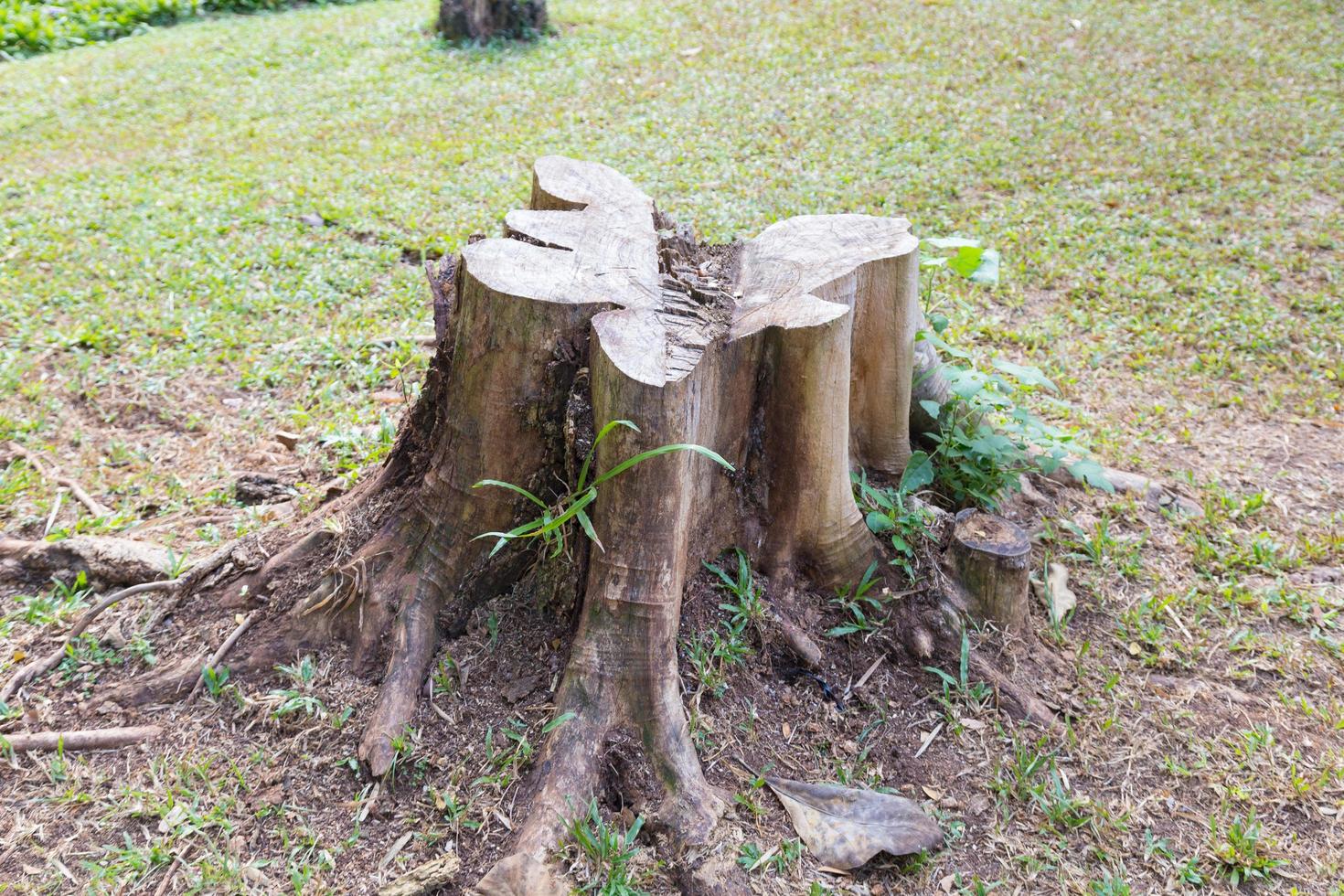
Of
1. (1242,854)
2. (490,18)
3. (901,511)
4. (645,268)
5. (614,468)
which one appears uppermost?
(490,18)

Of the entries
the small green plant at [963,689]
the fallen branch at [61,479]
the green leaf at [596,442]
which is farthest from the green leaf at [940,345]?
the fallen branch at [61,479]

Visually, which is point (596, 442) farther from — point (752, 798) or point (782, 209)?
point (782, 209)

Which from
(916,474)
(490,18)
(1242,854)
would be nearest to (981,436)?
(916,474)

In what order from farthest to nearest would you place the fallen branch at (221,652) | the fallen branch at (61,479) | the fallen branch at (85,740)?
1. the fallen branch at (61,479)
2. the fallen branch at (221,652)
3. the fallen branch at (85,740)

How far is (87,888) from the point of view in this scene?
6.70ft

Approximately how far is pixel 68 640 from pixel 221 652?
0.48m

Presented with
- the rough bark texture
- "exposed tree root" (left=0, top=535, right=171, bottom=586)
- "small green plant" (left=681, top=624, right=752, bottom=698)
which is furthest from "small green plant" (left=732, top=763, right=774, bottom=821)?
the rough bark texture

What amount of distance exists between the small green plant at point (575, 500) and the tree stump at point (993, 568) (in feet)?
2.86

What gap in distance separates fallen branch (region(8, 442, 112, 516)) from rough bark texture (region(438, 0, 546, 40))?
6540mm

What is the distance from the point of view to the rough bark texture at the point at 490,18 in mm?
8883

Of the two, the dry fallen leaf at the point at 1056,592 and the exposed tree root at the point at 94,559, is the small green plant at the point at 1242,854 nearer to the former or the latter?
the dry fallen leaf at the point at 1056,592

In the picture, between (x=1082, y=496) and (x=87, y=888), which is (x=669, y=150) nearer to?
(x=1082, y=496)

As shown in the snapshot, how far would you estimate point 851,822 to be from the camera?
2201 mm

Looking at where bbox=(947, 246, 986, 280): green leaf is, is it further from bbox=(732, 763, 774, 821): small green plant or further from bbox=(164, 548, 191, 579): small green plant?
bbox=(164, 548, 191, 579): small green plant
